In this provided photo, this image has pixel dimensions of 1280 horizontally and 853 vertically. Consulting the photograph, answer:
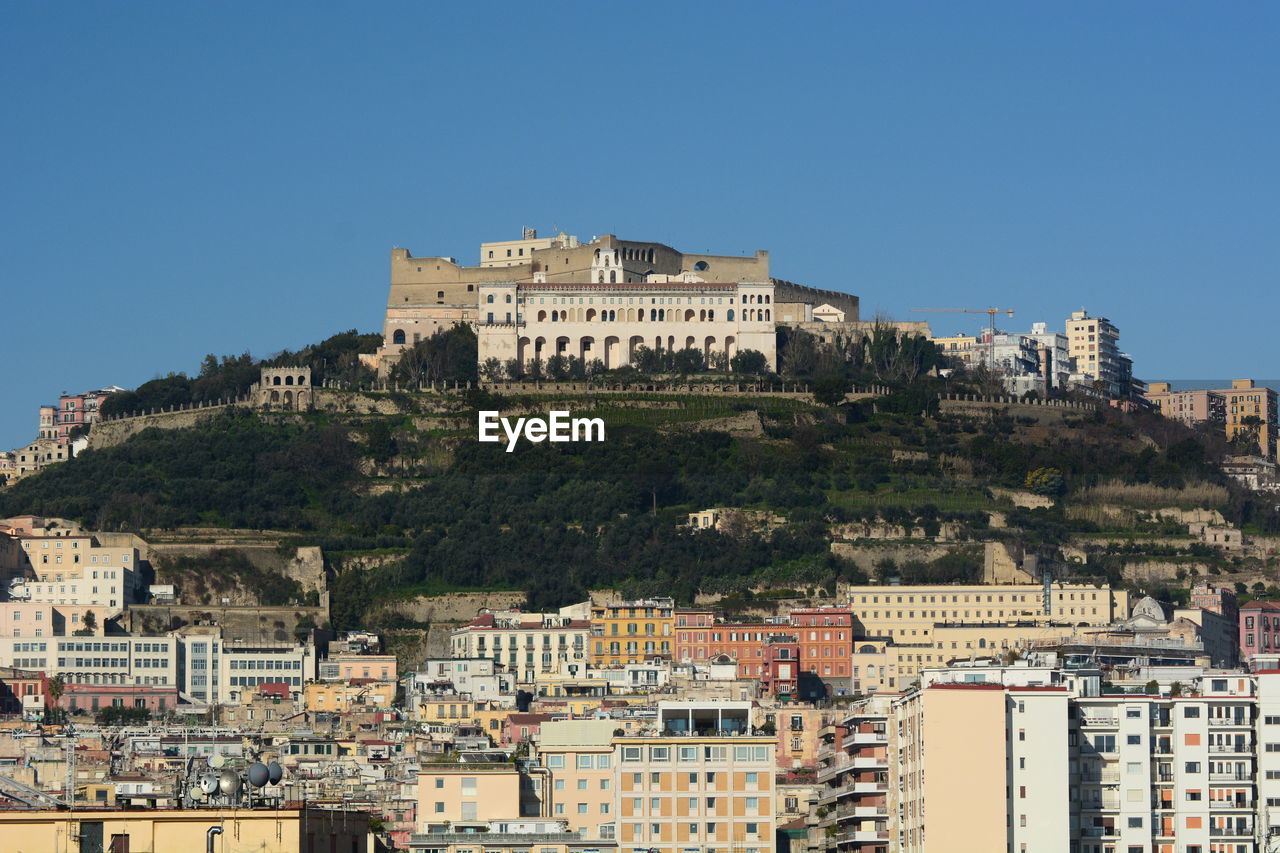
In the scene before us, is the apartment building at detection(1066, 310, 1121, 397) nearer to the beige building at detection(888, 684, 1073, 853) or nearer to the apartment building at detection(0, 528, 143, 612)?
the apartment building at detection(0, 528, 143, 612)

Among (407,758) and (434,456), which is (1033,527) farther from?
(407,758)

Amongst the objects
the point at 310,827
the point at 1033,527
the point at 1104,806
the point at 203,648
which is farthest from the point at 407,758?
the point at 1033,527

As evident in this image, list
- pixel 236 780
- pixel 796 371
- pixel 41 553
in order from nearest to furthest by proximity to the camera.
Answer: pixel 236 780 → pixel 41 553 → pixel 796 371

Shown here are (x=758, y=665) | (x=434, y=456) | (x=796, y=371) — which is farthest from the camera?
(x=796, y=371)

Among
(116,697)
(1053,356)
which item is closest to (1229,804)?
(116,697)

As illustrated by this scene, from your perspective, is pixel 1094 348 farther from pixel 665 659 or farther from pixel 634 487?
pixel 665 659

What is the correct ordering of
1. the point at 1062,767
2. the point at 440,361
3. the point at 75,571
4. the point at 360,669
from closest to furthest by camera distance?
the point at 1062,767
the point at 360,669
the point at 75,571
the point at 440,361
